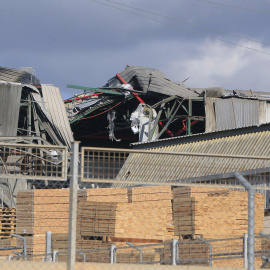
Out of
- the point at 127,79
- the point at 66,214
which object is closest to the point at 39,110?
the point at 127,79

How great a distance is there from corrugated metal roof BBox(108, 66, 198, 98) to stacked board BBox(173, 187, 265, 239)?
1867 cm

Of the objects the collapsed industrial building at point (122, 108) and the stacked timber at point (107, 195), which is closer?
the stacked timber at point (107, 195)

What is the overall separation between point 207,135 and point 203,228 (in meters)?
11.0

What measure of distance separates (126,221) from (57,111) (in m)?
18.4

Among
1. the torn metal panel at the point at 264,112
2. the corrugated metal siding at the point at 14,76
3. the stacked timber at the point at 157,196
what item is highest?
the corrugated metal siding at the point at 14,76

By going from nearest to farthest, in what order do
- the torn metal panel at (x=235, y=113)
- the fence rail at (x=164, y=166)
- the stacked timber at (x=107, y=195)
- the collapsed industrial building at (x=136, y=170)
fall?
1. the fence rail at (x=164, y=166)
2. the collapsed industrial building at (x=136, y=170)
3. the stacked timber at (x=107, y=195)
4. the torn metal panel at (x=235, y=113)

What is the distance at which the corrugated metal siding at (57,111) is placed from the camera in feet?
113

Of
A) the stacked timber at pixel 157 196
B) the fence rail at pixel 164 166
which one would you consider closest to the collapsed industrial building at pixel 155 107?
the stacked timber at pixel 157 196

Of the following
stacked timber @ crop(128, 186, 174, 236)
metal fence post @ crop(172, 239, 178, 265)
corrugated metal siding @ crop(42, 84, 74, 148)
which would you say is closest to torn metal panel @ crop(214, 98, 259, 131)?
corrugated metal siding @ crop(42, 84, 74, 148)

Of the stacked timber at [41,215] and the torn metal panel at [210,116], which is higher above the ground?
the torn metal panel at [210,116]

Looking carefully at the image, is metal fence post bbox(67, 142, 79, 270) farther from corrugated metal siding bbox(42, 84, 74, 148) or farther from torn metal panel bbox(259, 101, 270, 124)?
corrugated metal siding bbox(42, 84, 74, 148)

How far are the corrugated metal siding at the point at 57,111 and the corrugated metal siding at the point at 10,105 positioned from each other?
194 cm

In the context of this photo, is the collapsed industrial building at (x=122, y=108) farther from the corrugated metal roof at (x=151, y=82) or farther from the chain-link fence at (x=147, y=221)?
the chain-link fence at (x=147, y=221)

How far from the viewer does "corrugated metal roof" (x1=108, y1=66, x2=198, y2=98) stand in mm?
36406
